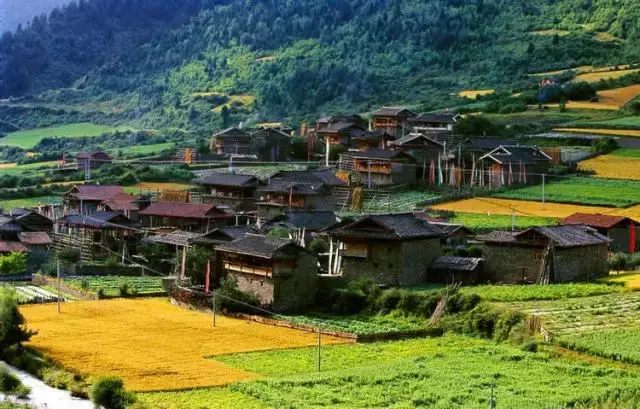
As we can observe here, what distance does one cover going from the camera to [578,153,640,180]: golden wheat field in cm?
6102

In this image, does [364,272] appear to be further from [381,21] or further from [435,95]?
[381,21]

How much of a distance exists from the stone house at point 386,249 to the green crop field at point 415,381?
9.33 meters

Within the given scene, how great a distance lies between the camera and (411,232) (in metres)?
42.2

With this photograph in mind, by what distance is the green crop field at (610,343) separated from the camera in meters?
29.3

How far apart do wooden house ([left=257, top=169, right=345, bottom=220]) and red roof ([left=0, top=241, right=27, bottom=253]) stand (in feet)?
32.8

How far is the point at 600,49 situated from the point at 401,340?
71368mm

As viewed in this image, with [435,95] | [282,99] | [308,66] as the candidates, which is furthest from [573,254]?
[308,66]

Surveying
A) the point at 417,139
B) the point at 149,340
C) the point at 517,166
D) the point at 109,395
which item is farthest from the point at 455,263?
the point at 417,139

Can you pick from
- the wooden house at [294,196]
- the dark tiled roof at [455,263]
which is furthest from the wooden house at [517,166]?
the dark tiled roof at [455,263]

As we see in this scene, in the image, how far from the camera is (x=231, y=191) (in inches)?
2370

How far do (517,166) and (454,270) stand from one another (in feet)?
70.9

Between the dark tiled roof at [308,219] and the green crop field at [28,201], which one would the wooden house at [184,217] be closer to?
the dark tiled roof at [308,219]

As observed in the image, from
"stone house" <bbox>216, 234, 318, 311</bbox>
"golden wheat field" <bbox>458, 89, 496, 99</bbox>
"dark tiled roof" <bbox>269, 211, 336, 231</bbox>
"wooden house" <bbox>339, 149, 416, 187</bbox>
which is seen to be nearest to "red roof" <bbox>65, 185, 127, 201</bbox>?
"wooden house" <bbox>339, 149, 416, 187</bbox>

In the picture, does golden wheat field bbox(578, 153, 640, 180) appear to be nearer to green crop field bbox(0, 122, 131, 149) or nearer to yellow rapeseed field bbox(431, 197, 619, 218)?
yellow rapeseed field bbox(431, 197, 619, 218)
